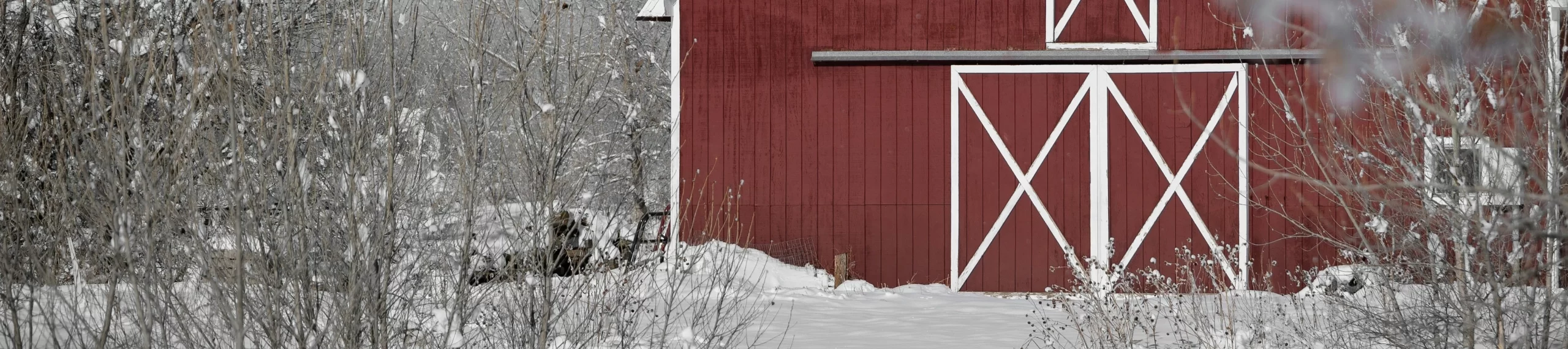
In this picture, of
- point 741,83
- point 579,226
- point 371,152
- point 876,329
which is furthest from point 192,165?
point 741,83

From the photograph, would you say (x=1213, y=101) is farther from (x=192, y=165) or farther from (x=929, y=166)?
(x=192, y=165)

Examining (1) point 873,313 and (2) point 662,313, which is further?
(1) point 873,313

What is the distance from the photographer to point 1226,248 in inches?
378

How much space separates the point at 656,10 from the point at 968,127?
294 cm

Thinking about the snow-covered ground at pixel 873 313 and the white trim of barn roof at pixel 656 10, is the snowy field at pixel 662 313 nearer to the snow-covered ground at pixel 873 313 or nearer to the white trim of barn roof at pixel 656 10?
the snow-covered ground at pixel 873 313

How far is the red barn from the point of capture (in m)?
9.50

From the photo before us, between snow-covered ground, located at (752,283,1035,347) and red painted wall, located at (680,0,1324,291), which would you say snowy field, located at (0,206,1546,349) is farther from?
red painted wall, located at (680,0,1324,291)

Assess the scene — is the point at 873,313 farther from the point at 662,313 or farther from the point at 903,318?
the point at 662,313

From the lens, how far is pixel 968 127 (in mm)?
9523

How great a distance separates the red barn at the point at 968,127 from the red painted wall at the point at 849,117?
11 mm

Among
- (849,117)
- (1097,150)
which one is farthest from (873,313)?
(1097,150)

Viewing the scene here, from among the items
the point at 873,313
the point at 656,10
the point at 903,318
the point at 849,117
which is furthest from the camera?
the point at 656,10

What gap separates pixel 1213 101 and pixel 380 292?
24.6 feet

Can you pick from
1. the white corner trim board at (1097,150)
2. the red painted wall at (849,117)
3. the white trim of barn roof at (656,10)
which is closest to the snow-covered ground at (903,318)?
the red painted wall at (849,117)
